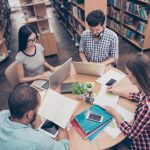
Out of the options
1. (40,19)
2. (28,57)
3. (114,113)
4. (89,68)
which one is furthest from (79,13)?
(114,113)

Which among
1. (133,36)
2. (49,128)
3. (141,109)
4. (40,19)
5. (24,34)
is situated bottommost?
(133,36)

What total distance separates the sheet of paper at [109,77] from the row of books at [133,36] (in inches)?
89.2

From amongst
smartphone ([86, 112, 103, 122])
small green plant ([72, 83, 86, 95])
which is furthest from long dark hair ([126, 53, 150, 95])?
small green plant ([72, 83, 86, 95])

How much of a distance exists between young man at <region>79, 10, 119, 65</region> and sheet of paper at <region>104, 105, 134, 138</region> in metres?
0.83

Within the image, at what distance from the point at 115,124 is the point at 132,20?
3416mm

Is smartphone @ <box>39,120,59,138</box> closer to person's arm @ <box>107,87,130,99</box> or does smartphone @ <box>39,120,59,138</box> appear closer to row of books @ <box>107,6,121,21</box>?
person's arm @ <box>107,87,130,99</box>

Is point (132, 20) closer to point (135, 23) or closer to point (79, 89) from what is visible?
point (135, 23)

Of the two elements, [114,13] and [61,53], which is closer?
[61,53]

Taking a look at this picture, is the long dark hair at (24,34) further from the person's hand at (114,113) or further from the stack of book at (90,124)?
the person's hand at (114,113)

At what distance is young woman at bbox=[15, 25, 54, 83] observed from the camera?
205 centimetres

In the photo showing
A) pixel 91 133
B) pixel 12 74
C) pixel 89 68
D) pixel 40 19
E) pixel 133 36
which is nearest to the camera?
pixel 91 133

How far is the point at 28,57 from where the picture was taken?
2.18m

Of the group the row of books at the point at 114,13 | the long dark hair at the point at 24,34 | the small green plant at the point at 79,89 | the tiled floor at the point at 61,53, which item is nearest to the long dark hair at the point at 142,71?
the small green plant at the point at 79,89

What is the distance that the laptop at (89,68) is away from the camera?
192 cm
